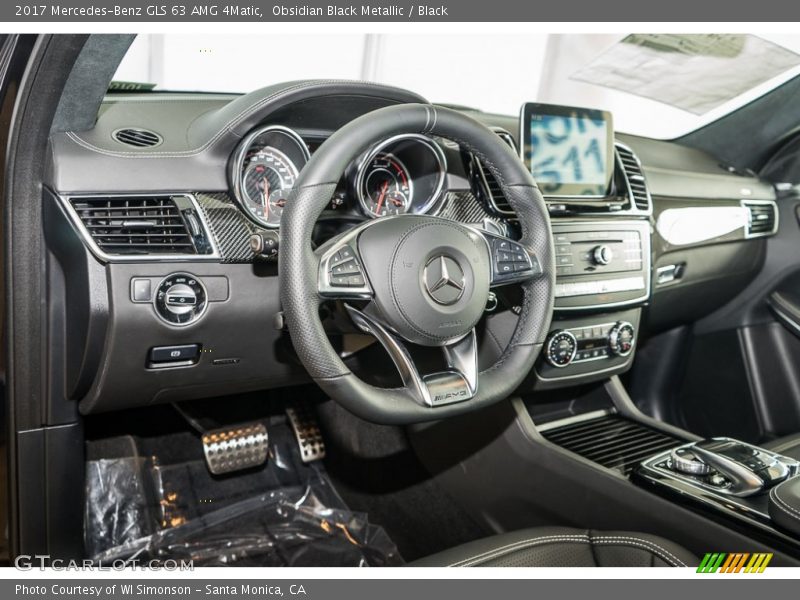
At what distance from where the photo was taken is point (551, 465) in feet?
5.84

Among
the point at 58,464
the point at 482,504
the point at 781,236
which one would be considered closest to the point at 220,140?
the point at 58,464

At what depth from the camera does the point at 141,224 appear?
1.38 meters

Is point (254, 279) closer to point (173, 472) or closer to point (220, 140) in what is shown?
point (220, 140)

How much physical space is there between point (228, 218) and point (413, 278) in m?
0.45

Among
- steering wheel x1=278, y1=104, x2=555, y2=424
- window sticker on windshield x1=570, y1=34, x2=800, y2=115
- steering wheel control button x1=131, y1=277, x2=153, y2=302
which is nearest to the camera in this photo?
steering wheel x1=278, y1=104, x2=555, y2=424

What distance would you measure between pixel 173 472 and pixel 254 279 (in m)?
0.94

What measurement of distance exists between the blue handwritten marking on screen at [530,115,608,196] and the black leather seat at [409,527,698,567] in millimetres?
887

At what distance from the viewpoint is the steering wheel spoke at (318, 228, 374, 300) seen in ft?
3.90

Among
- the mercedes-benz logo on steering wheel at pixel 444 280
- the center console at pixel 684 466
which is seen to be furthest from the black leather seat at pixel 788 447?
the mercedes-benz logo on steering wheel at pixel 444 280

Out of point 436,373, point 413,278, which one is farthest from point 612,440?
point 413,278

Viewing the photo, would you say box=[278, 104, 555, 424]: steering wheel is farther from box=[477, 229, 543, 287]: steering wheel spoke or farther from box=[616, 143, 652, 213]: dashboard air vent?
box=[616, 143, 652, 213]: dashboard air vent

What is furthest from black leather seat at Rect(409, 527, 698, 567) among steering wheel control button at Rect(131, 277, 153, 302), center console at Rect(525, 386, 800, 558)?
steering wheel control button at Rect(131, 277, 153, 302)

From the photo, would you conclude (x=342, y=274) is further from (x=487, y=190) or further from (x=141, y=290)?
(x=487, y=190)

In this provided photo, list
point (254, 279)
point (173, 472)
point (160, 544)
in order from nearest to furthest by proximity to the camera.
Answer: point (254, 279) < point (160, 544) < point (173, 472)
